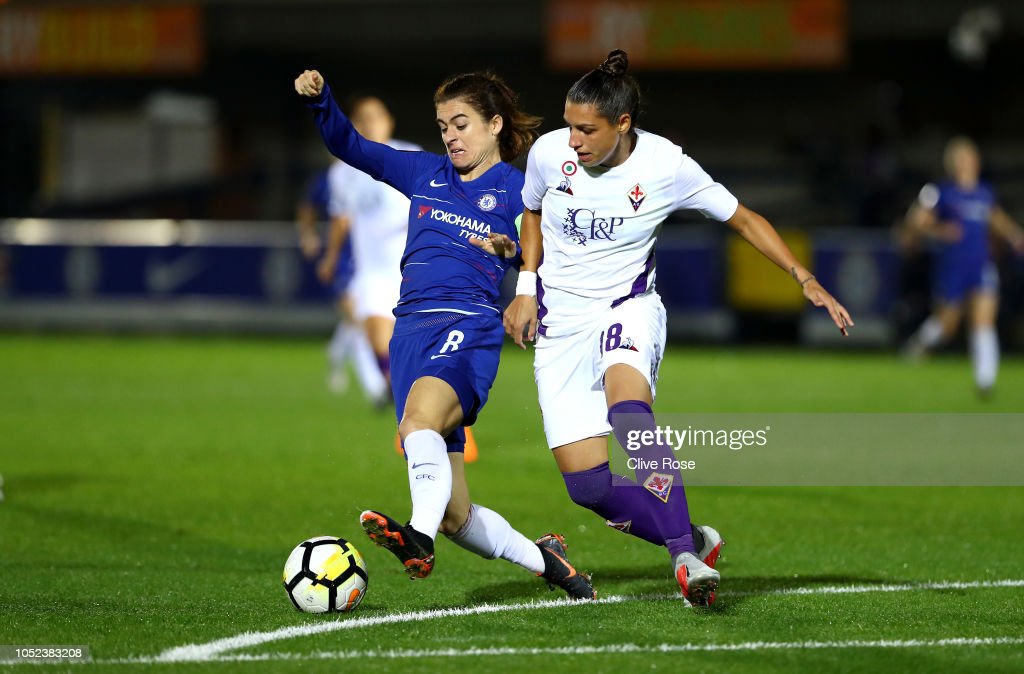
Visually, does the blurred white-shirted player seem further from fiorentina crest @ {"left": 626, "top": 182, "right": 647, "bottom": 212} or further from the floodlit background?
the floodlit background

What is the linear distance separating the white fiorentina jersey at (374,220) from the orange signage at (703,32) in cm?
1158

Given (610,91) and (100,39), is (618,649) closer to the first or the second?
(610,91)

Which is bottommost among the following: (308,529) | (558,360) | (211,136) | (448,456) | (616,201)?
(308,529)

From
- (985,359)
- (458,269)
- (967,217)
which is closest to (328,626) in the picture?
(458,269)

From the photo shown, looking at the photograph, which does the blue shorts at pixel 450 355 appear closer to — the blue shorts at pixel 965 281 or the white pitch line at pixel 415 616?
the white pitch line at pixel 415 616

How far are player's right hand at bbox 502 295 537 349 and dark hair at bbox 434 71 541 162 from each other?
75 cm

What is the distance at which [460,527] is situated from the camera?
6.06 meters

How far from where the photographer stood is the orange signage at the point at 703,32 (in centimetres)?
2322

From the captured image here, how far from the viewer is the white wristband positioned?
19.8 ft

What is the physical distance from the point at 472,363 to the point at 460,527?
0.64 m

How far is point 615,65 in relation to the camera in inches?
235

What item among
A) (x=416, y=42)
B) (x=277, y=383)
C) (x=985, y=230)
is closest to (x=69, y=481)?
(x=277, y=383)

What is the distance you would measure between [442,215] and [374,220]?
610 cm

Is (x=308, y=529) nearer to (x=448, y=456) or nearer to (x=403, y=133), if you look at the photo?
(x=448, y=456)
